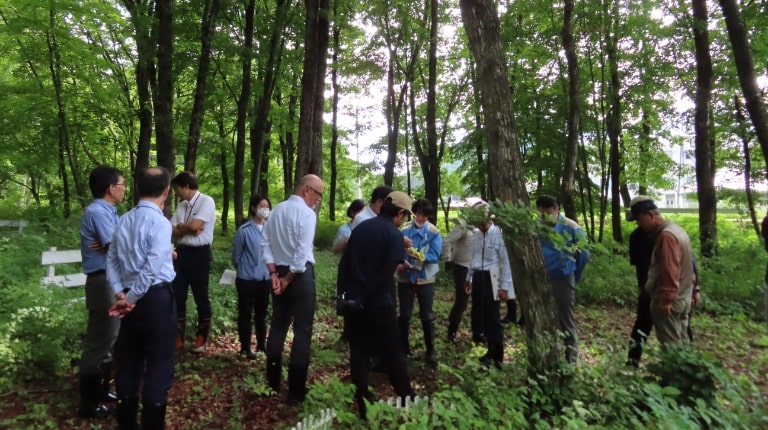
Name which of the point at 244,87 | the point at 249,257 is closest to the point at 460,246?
the point at 249,257

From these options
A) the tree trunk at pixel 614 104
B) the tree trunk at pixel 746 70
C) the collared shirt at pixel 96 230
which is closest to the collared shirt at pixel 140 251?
the collared shirt at pixel 96 230

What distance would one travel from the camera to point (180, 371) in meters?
4.70

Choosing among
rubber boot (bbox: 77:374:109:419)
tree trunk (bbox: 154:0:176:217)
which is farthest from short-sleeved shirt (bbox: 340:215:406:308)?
tree trunk (bbox: 154:0:176:217)

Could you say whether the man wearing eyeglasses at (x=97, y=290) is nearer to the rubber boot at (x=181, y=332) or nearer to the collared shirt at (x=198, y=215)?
the collared shirt at (x=198, y=215)

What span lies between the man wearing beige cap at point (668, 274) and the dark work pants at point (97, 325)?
4.86 metres

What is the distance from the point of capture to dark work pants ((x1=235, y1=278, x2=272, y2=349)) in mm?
5133

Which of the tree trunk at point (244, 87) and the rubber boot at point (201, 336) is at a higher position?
the tree trunk at point (244, 87)

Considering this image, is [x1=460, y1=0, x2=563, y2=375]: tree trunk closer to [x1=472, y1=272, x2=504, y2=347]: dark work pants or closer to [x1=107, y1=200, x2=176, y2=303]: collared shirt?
[x1=472, y1=272, x2=504, y2=347]: dark work pants

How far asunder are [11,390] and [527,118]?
13.8 metres

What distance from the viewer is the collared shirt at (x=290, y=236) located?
399cm

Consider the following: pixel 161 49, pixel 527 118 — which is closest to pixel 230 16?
pixel 161 49

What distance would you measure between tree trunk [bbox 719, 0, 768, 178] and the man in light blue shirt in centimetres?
839

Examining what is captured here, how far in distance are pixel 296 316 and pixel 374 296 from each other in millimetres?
760

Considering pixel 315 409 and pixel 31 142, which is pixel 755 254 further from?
pixel 31 142
